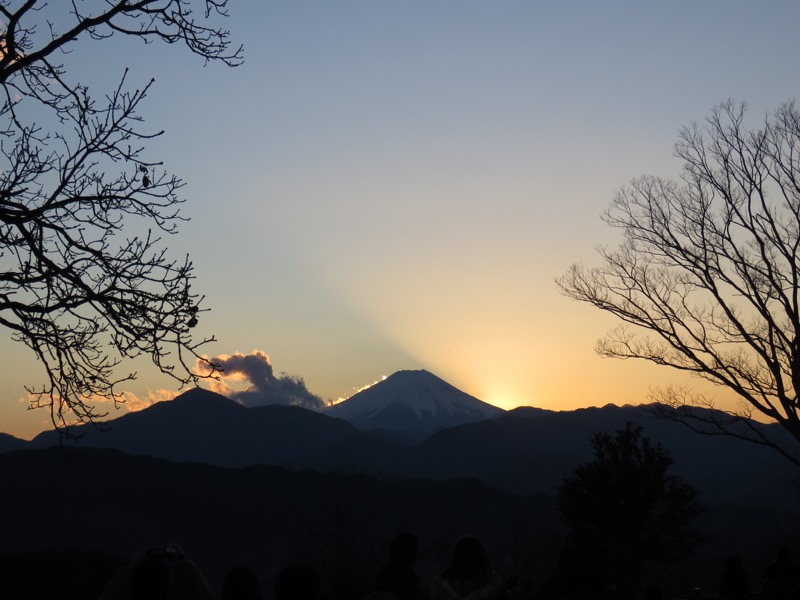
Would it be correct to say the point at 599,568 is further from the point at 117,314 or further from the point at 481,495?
the point at 481,495

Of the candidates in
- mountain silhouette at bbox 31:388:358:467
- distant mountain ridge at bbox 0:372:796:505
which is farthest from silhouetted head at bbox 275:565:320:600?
mountain silhouette at bbox 31:388:358:467

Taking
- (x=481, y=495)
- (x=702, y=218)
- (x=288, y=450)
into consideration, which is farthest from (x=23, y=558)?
(x=288, y=450)

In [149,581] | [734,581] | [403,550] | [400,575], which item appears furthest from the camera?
[734,581]

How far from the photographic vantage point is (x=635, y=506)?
88.6ft

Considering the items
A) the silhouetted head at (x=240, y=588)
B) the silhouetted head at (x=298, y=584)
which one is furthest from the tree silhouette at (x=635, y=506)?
the silhouetted head at (x=240, y=588)

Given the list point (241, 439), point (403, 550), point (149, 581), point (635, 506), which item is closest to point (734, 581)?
point (403, 550)

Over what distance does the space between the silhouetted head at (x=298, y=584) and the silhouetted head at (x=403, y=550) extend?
1.06 meters

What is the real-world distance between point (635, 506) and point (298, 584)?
966 inches

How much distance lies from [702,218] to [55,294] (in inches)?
545

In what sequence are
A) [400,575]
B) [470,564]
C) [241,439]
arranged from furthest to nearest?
[241,439] → [470,564] → [400,575]

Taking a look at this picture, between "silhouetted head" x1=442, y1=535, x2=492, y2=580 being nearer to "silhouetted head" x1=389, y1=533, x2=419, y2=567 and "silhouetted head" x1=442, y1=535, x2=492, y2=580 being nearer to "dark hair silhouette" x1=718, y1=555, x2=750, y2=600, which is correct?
"silhouetted head" x1=389, y1=533, x2=419, y2=567

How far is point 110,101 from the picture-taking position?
823cm

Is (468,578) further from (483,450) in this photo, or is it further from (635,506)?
(483,450)

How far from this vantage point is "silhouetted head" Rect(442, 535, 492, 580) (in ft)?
18.6
